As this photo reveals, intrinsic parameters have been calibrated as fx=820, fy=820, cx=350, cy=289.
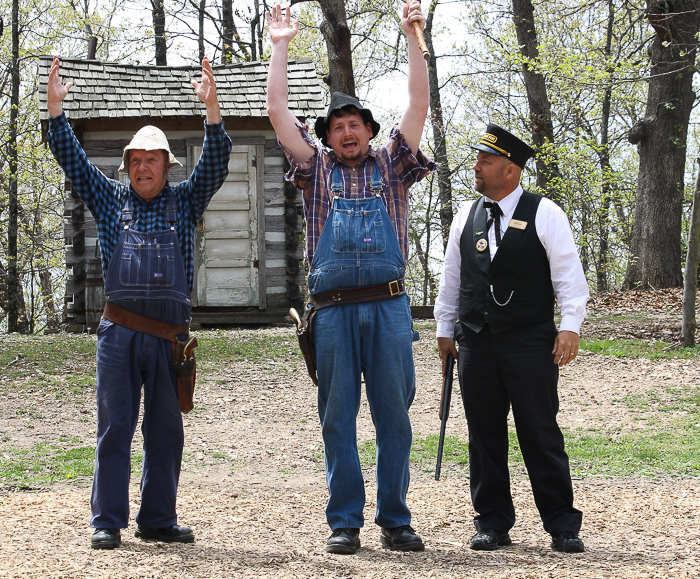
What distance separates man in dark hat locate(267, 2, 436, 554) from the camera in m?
3.79

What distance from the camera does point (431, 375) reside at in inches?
379

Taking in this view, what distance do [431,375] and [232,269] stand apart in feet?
15.0

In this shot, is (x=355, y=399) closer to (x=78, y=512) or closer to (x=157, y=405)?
(x=157, y=405)

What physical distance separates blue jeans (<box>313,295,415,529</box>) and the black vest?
0.38 meters

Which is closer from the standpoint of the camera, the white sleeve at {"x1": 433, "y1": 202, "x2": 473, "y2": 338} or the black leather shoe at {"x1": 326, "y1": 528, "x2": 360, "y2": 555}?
the black leather shoe at {"x1": 326, "y1": 528, "x2": 360, "y2": 555}

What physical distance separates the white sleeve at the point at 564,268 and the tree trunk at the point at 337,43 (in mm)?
8808

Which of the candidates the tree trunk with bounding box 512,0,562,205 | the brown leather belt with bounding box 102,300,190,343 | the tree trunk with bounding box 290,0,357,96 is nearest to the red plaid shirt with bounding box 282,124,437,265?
the brown leather belt with bounding box 102,300,190,343

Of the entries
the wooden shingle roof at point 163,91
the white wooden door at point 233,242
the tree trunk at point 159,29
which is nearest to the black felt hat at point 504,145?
the wooden shingle roof at point 163,91

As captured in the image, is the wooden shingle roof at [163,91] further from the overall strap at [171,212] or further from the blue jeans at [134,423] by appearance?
the blue jeans at [134,423]

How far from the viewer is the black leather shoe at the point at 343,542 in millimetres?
3689

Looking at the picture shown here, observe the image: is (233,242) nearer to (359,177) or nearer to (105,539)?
(359,177)

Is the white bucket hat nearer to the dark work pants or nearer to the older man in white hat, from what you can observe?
the older man in white hat

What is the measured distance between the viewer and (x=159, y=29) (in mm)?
23219

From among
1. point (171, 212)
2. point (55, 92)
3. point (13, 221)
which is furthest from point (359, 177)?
point (13, 221)
